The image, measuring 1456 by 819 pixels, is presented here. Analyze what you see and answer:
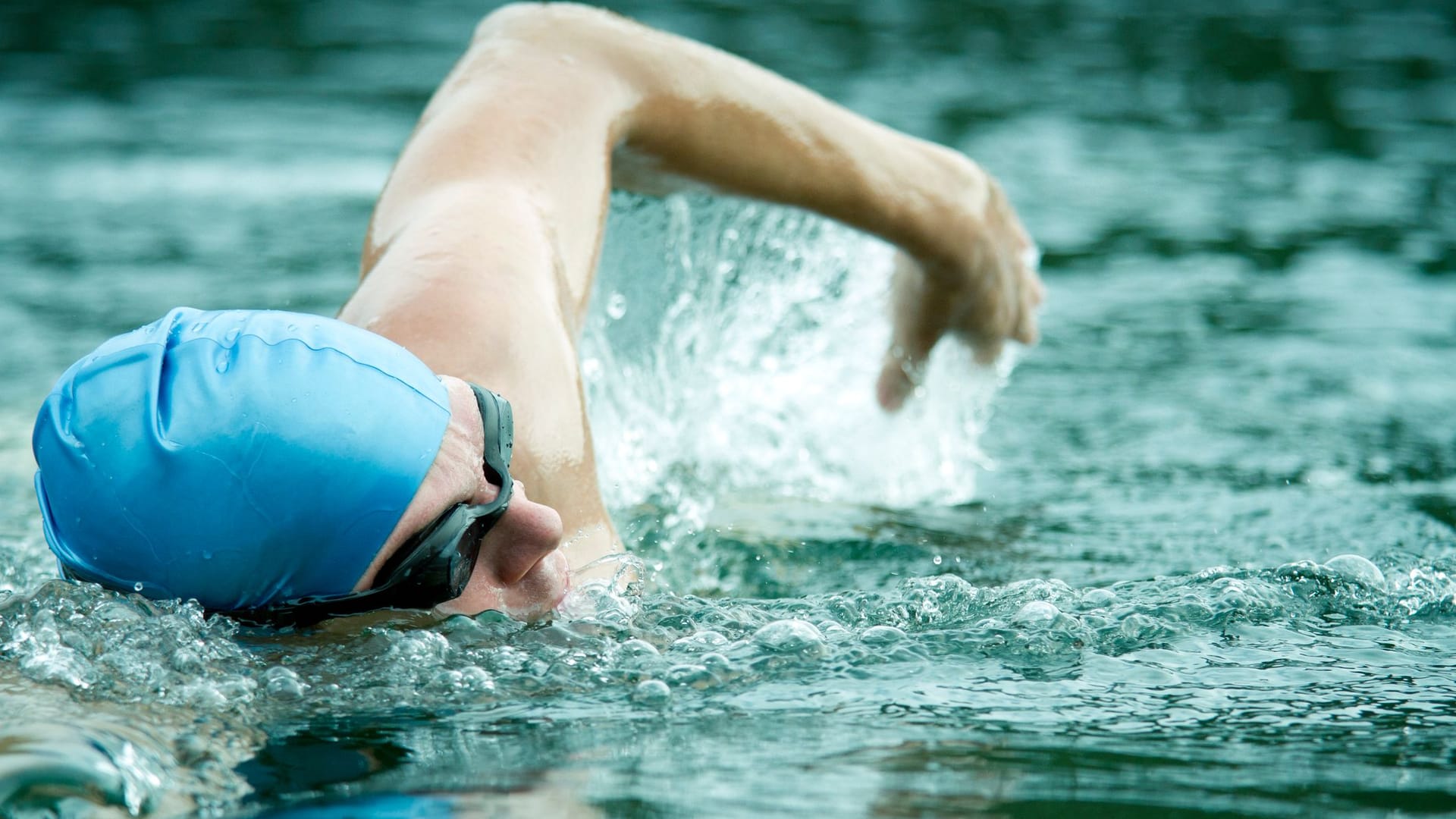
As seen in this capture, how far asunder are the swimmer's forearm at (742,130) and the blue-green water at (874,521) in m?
0.29

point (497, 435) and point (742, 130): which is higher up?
point (742, 130)

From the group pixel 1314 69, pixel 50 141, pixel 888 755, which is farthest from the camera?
pixel 1314 69

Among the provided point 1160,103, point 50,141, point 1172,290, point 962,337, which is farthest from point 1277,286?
point 50,141

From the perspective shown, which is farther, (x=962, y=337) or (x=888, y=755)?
(x=962, y=337)

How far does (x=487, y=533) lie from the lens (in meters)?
2.16

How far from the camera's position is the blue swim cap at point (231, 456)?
1.88 meters

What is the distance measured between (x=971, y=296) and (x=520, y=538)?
1.72 metres

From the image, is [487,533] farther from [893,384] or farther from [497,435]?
[893,384]

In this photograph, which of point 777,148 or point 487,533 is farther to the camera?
point 777,148

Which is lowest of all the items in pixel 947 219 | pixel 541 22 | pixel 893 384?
pixel 893 384

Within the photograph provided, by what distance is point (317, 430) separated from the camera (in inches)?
76.0

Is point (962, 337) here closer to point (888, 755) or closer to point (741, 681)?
point (741, 681)

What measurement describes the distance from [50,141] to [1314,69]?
28.0ft

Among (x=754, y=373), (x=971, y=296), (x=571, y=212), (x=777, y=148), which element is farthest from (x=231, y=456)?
(x=754, y=373)
